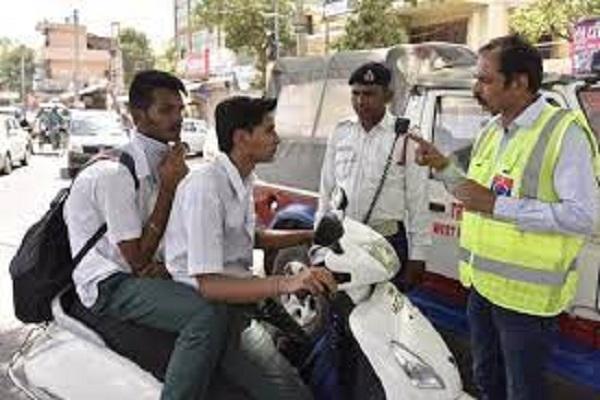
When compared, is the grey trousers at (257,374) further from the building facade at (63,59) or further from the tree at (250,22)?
the building facade at (63,59)

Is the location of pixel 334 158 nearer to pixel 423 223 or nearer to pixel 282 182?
pixel 423 223

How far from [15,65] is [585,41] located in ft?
355

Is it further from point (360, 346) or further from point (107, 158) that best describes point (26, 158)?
point (360, 346)

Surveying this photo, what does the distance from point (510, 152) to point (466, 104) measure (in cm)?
220

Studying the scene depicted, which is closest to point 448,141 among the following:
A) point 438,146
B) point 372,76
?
point 438,146

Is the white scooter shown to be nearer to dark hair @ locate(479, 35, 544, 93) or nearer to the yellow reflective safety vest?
the yellow reflective safety vest

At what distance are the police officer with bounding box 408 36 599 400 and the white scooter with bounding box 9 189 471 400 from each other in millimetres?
266

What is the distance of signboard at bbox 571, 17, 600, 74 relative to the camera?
524 centimetres

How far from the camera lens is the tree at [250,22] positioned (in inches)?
1427

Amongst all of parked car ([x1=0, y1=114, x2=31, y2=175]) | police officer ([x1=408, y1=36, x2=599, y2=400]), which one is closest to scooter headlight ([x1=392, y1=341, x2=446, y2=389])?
police officer ([x1=408, y1=36, x2=599, y2=400])

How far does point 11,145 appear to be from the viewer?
73.0 ft

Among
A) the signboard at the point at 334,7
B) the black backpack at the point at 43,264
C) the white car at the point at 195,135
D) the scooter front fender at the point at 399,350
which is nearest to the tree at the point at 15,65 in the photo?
the signboard at the point at 334,7

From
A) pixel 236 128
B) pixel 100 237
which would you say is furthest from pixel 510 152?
pixel 100 237

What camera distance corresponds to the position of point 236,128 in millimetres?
Result: 3117
